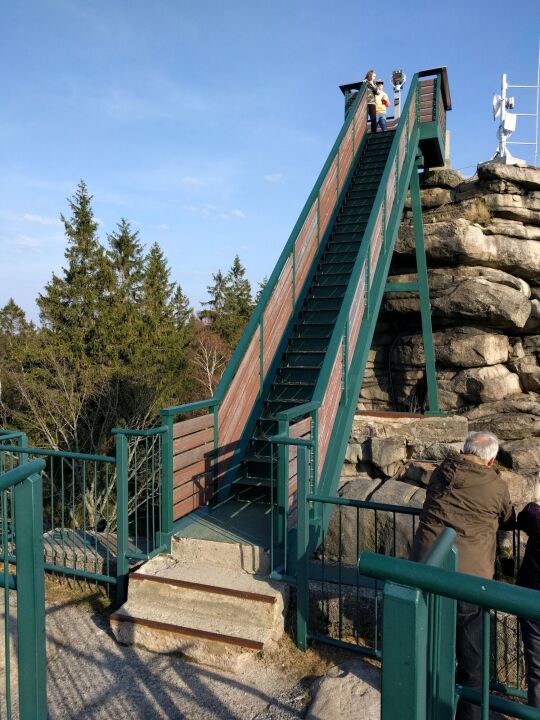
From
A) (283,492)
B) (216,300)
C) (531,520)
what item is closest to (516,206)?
(283,492)

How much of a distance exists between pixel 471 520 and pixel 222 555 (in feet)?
7.68

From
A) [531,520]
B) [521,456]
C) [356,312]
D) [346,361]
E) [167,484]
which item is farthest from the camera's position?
[521,456]

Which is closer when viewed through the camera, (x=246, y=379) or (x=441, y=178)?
(x=246, y=379)

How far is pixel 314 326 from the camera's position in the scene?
785 centimetres

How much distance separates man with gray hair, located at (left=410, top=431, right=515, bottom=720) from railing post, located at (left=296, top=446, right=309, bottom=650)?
1.11m

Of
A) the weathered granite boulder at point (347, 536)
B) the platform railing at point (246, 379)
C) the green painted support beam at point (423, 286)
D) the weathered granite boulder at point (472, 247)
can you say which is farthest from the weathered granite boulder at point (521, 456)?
the platform railing at point (246, 379)

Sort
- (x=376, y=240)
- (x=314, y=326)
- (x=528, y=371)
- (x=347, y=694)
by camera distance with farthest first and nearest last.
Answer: (x=528, y=371) → (x=376, y=240) → (x=314, y=326) → (x=347, y=694)

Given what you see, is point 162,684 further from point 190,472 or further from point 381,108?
point 381,108

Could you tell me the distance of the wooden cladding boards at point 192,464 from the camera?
510 centimetres

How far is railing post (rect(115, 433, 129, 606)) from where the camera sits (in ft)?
15.4

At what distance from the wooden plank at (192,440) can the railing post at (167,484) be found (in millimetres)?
142

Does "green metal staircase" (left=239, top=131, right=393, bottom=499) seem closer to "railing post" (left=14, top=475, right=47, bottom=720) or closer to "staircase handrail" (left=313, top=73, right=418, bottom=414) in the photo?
"staircase handrail" (left=313, top=73, right=418, bottom=414)

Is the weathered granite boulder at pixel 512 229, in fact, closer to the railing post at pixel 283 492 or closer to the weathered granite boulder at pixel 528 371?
the weathered granite boulder at pixel 528 371

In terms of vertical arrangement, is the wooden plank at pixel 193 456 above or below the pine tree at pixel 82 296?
below
